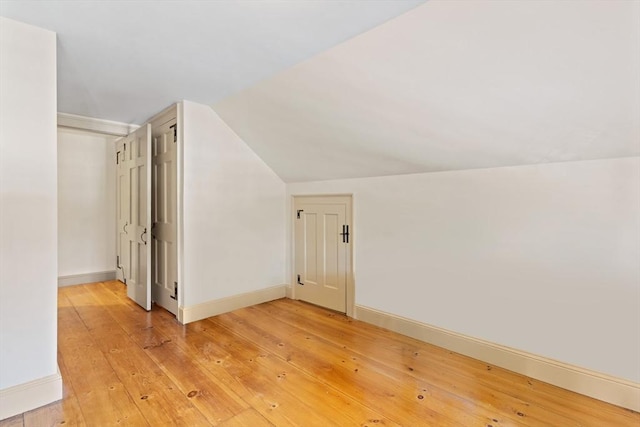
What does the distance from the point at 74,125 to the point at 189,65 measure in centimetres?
209

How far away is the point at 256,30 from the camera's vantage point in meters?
1.84

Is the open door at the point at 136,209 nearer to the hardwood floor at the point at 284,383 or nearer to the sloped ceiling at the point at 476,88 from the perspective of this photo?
the hardwood floor at the point at 284,383

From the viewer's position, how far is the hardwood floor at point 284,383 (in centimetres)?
171

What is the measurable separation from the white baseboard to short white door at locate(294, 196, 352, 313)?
7.68 ft

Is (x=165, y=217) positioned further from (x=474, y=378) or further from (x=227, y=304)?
(x=474, y=378)

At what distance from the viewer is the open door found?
3.41 metres

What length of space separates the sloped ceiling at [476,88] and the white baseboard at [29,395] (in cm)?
247

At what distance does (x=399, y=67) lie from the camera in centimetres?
183

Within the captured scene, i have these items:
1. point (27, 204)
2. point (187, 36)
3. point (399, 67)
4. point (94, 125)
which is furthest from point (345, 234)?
point (94, 125)

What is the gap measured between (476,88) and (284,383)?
216cm

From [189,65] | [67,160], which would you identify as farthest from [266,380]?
[67,160]

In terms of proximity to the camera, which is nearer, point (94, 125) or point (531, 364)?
point (531, 364)

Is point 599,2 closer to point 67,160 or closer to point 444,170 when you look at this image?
point 444,170

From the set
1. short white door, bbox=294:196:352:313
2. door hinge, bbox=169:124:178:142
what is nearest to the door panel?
door hinge, bbox=169:124:178:142
